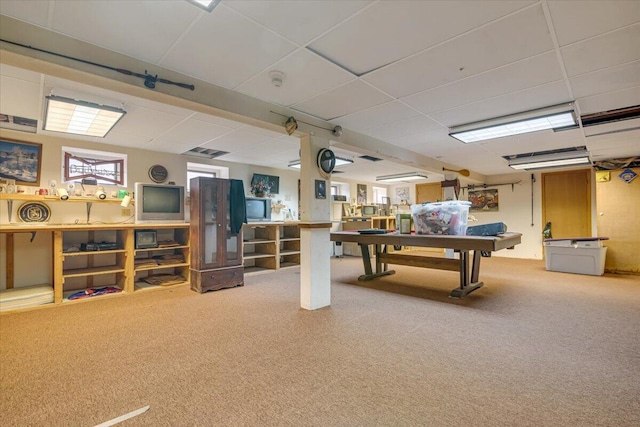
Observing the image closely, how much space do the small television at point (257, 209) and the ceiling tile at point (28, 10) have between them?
4.16 meters

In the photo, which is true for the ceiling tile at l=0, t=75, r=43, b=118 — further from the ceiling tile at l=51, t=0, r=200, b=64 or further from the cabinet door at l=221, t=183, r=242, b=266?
the cabinet door at l=221, t=183, r=242, b=266

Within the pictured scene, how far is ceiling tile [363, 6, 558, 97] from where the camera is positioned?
74.5 inches

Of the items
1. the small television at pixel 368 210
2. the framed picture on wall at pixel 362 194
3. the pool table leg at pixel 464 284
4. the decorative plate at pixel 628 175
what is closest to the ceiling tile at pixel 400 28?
the pool table leg at pixel 464 284

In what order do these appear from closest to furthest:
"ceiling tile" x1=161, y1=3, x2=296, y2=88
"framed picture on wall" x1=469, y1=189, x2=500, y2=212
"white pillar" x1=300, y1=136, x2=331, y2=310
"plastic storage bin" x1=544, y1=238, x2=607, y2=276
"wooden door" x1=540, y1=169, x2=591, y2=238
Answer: "ceiling tile" x1=161, y1=3, x2=296, y2=88 → "white pillar" x1=300, y1=136, x2=331, y2=310 → "plastic storage bin" x1=544, y1=238, x2=607, y2=276 → "wooden door" x1=540, y1=169, x2=591, y2=238 → "framed picture on wall" x1=469, y1=189, x2=500, y2=212

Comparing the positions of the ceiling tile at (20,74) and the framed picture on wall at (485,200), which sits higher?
the ceiling tile at (20,74)

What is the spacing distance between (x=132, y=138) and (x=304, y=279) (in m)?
3.29

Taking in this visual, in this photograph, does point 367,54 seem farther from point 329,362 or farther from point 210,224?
point 210,224

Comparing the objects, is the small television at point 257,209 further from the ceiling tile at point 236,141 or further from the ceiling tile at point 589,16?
the ceiling tile at point 589,16

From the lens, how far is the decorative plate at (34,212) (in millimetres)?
3994

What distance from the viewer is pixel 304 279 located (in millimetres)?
3516

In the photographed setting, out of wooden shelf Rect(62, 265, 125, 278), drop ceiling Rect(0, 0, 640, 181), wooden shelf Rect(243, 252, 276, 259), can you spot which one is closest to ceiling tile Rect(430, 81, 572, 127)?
drop ceiling Rect(0, 0, 640, 181)

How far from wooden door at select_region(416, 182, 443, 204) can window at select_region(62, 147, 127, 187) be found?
8063 mm

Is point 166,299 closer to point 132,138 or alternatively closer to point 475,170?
point 132,138

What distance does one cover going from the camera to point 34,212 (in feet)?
13.4
